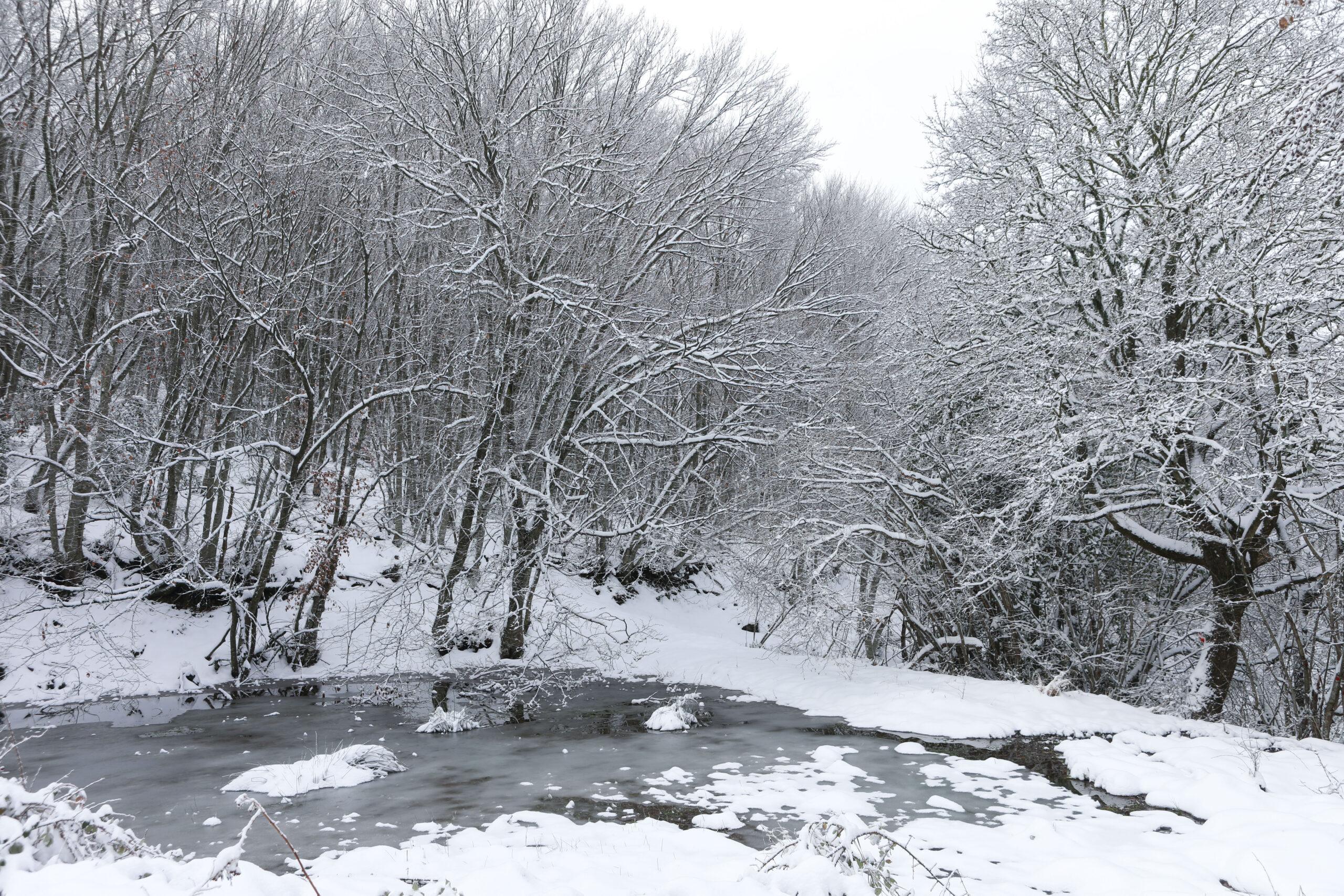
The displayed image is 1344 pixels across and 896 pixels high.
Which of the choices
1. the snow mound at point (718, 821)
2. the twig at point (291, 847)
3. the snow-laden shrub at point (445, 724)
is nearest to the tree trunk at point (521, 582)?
the snow-laden shrub at point (445, 724)

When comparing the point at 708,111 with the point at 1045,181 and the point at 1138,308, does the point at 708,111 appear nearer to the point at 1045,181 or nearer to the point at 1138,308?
the point at 1045,181

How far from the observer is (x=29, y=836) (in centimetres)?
351

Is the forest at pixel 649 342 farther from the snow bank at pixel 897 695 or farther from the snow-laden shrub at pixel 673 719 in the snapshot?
the snow-laden shrub at pixel 673 719

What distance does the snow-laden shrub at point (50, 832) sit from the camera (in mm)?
3352

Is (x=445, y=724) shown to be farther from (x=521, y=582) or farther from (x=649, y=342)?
(x=649, y=342)

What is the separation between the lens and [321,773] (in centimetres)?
781

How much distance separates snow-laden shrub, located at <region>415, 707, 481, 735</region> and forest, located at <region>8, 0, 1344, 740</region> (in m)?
2.38

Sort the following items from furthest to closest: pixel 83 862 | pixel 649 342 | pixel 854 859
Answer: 1. pixel 649 342
2. pixel 854 859
3. pixel 83 862

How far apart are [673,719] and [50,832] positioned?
764cm

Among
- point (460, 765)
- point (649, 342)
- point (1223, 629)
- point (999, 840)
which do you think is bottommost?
point (460, 765)

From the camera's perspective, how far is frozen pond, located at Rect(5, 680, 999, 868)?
21.7 feet

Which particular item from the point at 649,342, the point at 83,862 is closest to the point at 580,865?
the point at 83,862

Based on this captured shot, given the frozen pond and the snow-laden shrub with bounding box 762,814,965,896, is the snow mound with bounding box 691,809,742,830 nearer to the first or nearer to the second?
the frozen pond

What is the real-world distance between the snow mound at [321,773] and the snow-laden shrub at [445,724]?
1573 mm
